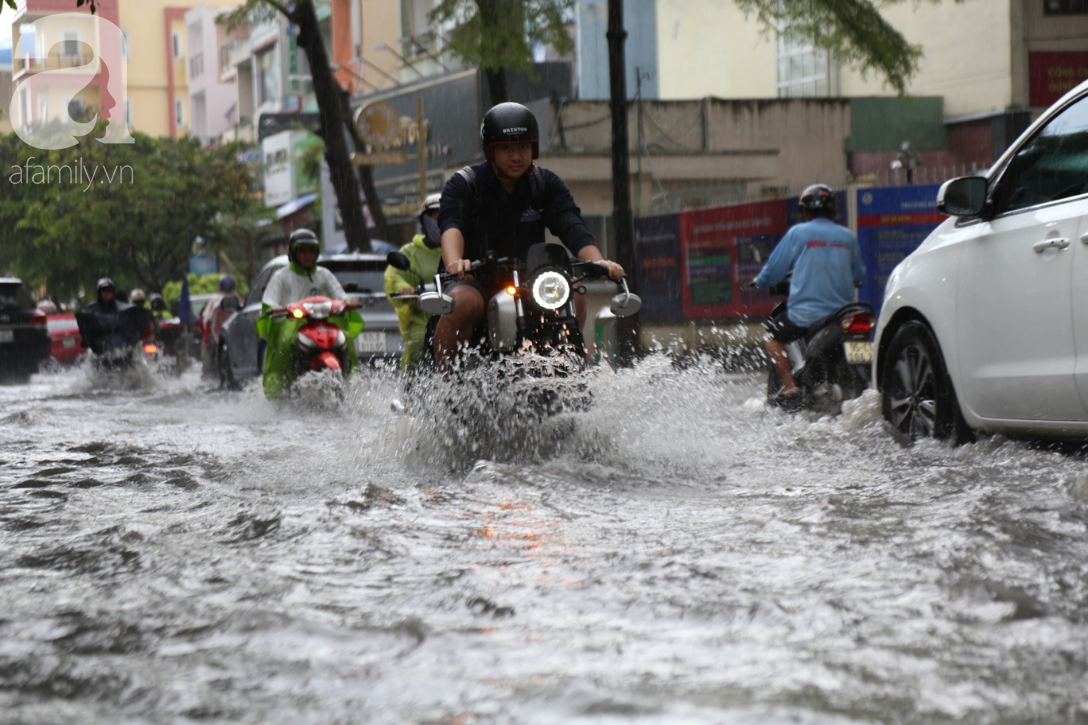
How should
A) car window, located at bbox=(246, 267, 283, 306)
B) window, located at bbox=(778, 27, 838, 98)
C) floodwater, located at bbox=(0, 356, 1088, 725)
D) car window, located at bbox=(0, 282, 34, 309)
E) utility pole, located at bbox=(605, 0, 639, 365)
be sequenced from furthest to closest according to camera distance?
window, located at bbox=(778, 27, 838, 98)
car window, located at bbox=(0, 282, 34, 309)
utility pole, located at bbox=(605, 0, 639, 365)
car window, located at bbox=(246, 267, 283, 306)
floodwater, located at bbox=(0, 356, 1088, 725)

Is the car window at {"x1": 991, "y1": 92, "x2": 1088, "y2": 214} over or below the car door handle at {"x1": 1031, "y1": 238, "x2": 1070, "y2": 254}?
over

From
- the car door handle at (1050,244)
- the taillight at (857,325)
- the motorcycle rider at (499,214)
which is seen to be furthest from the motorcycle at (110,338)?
the car door handle at (1050,244)

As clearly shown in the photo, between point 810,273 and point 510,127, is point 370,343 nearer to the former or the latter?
point 810,273

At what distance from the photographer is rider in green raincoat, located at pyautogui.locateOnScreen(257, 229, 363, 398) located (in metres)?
12.4

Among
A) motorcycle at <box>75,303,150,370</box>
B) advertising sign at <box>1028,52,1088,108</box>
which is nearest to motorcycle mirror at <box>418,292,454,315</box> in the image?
motorcycle at <box>75,303,150,370</box>

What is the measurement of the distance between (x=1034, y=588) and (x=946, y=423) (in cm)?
301

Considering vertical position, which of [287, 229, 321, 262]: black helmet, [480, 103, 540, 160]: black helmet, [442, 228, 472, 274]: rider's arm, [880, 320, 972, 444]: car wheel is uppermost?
[480, 103, 540, 160]: black helmet

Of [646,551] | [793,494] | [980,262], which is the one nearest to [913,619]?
[646,551]

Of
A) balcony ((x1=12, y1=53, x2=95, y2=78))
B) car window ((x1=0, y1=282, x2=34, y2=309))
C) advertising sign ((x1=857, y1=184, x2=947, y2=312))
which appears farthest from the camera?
balcony ((x1=12, y1=53, x2=95, y2=78))

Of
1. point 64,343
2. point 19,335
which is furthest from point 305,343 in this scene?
point 64,343

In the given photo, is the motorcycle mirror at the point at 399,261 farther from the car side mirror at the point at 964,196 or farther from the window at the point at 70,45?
the window at the point at 70,45

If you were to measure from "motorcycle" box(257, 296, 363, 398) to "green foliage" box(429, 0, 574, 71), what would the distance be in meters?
6.89

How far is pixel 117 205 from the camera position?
1815 inches

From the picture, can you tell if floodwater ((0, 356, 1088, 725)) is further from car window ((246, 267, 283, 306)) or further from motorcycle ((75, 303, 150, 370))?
motorcycle ((75, 303, 150, 370))
